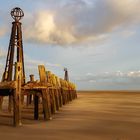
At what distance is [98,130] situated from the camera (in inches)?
318

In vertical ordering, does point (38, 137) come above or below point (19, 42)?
below

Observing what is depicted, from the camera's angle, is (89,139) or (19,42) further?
(19,42)

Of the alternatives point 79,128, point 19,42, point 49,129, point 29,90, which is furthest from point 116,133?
point 19,42

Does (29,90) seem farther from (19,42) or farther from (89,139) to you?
(19,42)

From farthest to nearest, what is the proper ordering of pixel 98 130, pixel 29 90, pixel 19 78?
pixel 29 90 < pixel 19 78 < pixel 98 130

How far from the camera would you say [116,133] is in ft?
24.8

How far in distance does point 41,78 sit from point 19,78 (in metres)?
1.96

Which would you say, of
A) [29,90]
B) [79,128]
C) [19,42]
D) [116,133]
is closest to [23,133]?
[79,128]

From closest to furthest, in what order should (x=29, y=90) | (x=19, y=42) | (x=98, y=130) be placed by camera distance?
(x=98, y=130), (x=29, y=90), (x=19, y=42)

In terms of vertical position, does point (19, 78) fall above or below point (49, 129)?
above

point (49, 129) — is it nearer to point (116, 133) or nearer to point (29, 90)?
point (116, 133)

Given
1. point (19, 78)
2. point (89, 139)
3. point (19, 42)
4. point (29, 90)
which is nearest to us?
point (89, 139)

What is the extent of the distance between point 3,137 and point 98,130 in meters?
2.48

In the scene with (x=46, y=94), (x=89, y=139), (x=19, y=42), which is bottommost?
(x=89, y=139)
